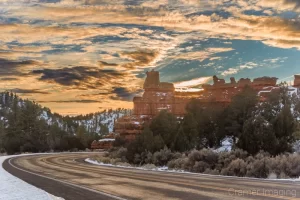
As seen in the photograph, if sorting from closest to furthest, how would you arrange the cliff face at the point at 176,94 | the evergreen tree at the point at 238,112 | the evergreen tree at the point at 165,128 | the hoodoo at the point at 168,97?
the evergreen tree at the point at 165,128 → the evergreen tree at the point at 238,112 → the hoodoo at the point at 168,97 → the cliff face at the point at 176,94

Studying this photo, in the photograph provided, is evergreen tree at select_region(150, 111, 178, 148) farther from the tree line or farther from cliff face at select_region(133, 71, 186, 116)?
cliff face at select_region(133, 71, 186, 116)

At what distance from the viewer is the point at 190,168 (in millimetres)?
23375

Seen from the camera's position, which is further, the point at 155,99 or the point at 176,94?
the point at 155,99

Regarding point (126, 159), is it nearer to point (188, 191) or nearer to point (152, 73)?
point (188, 191)

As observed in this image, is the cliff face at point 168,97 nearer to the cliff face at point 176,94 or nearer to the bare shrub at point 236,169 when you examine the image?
the cliff face at point 176,94

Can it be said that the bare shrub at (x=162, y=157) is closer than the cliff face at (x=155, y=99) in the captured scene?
Yes

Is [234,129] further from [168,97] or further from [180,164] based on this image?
[168,97]

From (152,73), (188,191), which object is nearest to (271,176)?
(188,191)

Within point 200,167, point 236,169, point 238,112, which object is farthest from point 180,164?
point 238,112

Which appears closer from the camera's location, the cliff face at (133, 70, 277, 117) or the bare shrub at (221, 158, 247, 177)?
the bare shrub at (221, 158, 247, 177)

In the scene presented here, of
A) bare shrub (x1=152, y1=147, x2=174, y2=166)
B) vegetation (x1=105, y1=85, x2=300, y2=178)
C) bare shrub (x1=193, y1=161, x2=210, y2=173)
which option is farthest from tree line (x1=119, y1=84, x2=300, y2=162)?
bare shrub (x1=193, y1=161, x2=210, y2=173)

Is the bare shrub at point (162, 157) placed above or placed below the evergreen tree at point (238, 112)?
below

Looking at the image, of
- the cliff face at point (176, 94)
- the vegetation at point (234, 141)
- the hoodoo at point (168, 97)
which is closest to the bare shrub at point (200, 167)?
the vegetation at point (234, 141)

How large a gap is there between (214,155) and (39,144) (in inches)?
2369
